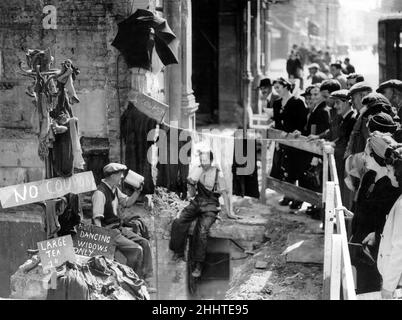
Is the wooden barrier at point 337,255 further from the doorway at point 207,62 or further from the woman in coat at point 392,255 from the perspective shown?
the doorway at point 207,62

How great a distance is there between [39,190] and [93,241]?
79cm

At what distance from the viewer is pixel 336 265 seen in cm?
569

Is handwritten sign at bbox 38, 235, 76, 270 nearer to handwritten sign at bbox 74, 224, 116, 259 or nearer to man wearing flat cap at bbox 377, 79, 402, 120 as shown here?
handwritten sign at bbox 74, 224, 116, 259

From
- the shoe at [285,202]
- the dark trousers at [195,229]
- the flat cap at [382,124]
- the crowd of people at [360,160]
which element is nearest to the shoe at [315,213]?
the crowd of people at [360,160]

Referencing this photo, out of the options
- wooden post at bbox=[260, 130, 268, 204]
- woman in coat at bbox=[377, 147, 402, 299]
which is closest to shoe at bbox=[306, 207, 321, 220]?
wooden post at bbox=[260, 130, 268, 204]

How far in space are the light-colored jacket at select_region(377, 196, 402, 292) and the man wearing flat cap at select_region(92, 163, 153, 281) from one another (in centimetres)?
327

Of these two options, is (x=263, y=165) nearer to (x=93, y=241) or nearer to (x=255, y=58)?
(x=93, y=241)

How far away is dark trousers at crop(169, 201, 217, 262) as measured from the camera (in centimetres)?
973

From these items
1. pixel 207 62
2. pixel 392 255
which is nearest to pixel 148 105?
pixel 392 255

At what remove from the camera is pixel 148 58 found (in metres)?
9.91
